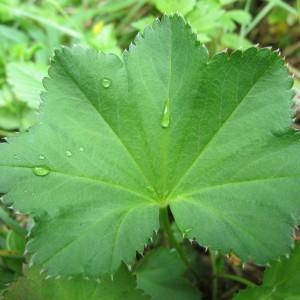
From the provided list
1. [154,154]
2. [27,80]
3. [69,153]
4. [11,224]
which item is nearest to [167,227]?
[154,154]

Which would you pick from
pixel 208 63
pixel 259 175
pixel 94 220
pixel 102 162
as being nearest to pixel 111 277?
pixel 94 220

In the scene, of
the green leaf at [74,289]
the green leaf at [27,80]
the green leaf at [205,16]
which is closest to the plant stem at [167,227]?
the green leaf at [74,289]

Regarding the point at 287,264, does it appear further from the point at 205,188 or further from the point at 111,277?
the point at 111,277

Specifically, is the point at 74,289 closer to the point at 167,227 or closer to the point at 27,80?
the point at 167,227

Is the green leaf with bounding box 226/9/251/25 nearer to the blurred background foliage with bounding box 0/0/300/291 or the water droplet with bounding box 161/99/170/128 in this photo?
the blurred background foliage with bounding box 0/0/300/291

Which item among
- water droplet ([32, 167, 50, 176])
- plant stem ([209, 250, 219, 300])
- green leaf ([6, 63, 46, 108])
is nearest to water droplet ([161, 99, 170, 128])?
water droplet ([32, 167, 50, 176])

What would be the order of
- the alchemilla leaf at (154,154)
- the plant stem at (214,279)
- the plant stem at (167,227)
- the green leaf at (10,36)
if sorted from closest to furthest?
the alchemilla leaf at (154,154)
the plant stem at (167,227)
the plant stem at (214,279)
the green leaf at (10,36)

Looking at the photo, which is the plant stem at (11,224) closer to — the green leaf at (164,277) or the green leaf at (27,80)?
the green leaf at (164,277)
